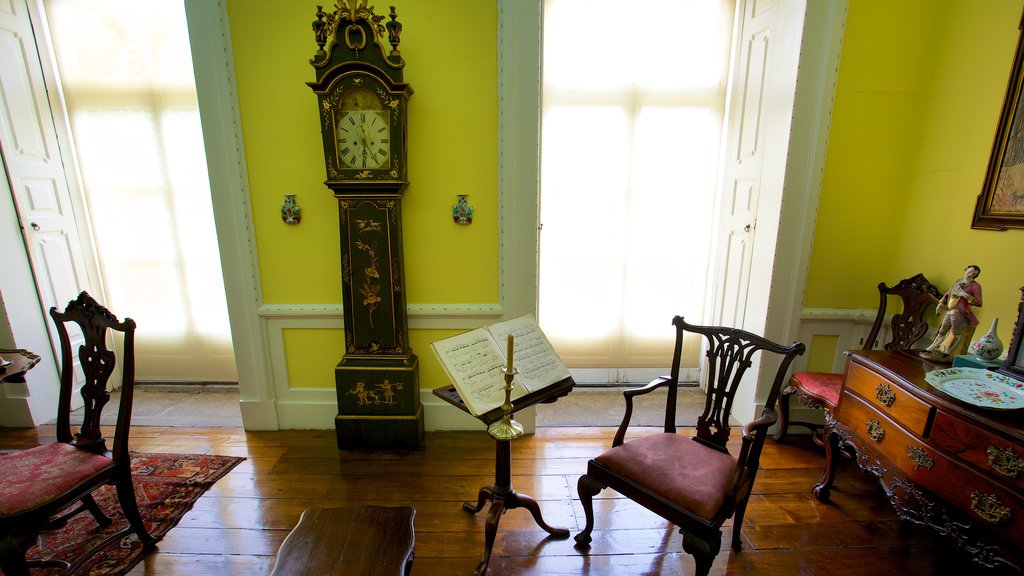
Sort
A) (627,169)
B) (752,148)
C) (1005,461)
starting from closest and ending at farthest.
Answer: (1005,461) < (752,148) < (627,169)

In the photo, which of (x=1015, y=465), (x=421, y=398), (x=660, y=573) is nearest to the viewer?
(x=1015, y=465)

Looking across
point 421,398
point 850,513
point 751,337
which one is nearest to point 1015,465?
point 751,337

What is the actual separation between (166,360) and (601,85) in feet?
13.2

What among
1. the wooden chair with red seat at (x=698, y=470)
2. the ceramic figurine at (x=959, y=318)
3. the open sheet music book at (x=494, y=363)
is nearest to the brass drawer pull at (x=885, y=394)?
the ceramic figurine at (x=959, y=318)

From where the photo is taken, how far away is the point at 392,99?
2.13 meters

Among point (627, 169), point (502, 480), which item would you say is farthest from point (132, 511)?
point (627, 169)

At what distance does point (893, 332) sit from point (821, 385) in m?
0.48

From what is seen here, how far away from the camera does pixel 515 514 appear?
204 centimetres

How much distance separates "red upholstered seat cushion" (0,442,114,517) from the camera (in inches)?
56.4

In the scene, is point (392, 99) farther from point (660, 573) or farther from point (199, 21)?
point (660, 573)

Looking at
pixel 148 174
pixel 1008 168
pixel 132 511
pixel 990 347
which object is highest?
pixel 148 174

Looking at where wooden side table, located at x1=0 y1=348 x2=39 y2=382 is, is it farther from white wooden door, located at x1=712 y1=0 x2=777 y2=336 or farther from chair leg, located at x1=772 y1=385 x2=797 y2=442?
white wooden door, located at x1=712 y1=0 x2=777 y2=336

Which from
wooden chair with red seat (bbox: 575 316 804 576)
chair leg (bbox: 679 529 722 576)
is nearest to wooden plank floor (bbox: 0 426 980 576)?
wooden chair with red seat (bbox: 575 316 804 576)

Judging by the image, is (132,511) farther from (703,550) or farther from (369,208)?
(703,550)
